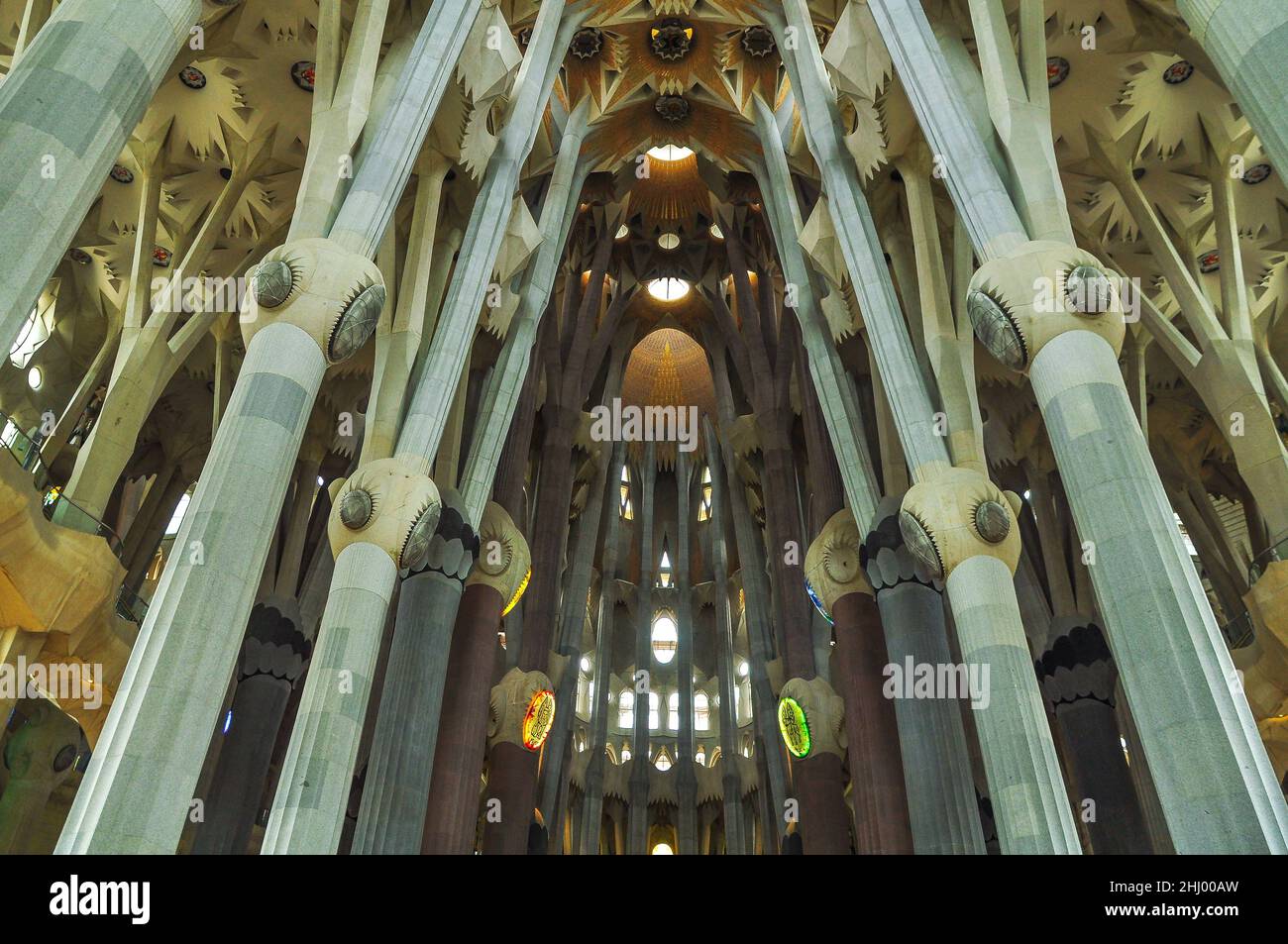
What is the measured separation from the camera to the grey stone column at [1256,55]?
22.0ft

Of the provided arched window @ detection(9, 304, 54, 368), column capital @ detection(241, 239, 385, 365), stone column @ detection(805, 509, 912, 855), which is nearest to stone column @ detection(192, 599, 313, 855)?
arched window @ detection(9, 304, 54, 368)

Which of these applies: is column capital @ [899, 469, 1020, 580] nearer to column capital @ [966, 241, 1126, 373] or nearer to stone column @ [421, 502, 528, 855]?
column capital @ [966, 241, 1126, 373]

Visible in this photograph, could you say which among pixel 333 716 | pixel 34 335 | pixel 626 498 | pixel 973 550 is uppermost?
pixel 626 498

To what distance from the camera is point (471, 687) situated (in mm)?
16203

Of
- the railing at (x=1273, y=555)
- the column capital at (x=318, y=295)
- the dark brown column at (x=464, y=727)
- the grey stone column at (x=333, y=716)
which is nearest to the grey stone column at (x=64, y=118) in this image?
the column capital at (x=318, y=295)

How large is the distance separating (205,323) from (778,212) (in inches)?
412

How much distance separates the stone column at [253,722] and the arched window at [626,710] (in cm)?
1381

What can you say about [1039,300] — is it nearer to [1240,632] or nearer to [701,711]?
[1240,632]

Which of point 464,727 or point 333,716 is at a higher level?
point 464,727

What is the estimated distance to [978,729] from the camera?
34.5 feet

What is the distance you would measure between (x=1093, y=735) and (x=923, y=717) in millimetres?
5544

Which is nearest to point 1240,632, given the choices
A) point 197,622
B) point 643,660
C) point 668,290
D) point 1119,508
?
point 1119,508
